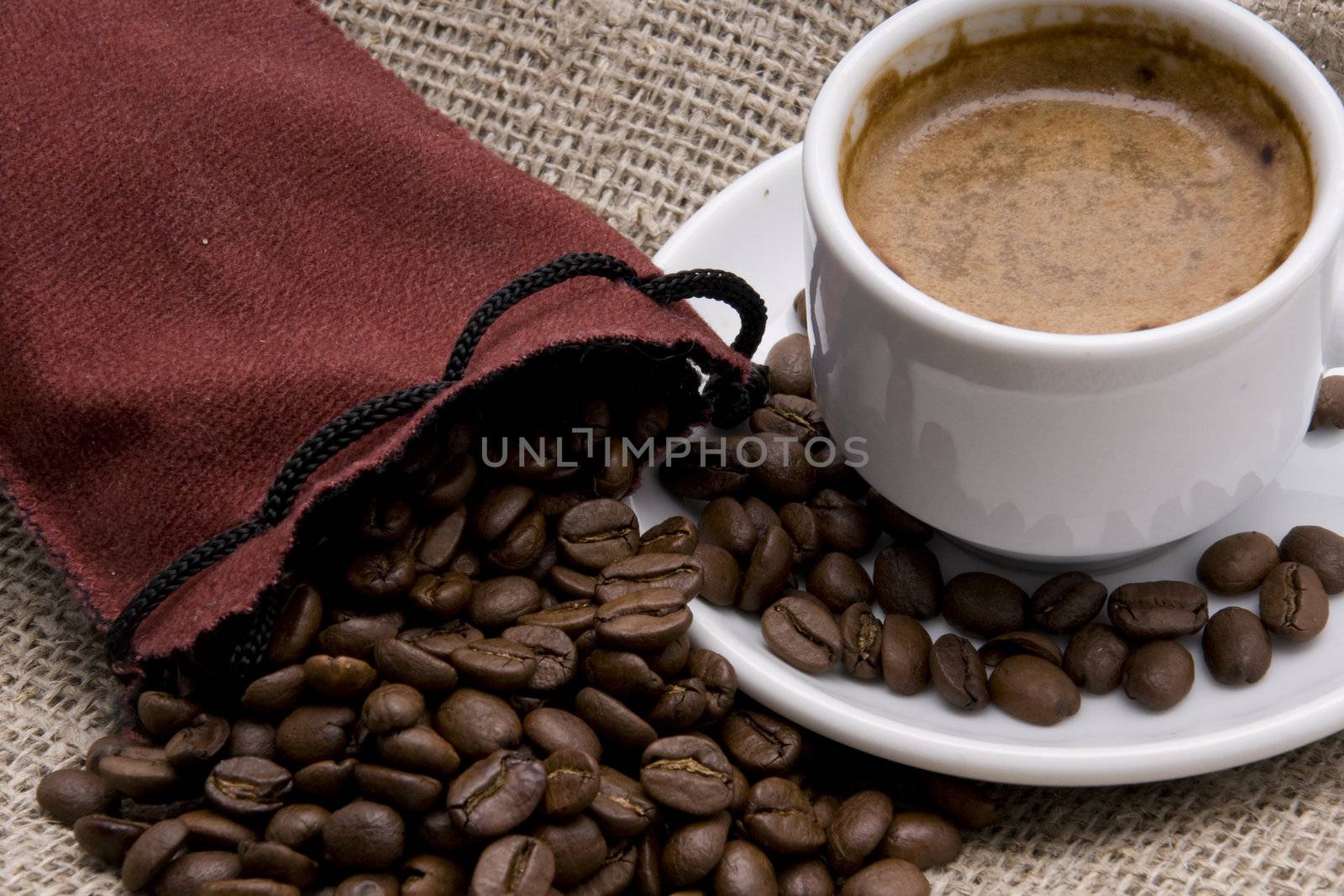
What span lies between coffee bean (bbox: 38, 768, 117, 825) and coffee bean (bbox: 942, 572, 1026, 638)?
79 cm

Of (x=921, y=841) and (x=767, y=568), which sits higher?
(x=767, y=568)

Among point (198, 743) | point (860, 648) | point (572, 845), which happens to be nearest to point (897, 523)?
point (860, 648)

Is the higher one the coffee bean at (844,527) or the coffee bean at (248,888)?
the coffee bean at (844,527)

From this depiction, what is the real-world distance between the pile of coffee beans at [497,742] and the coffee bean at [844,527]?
0.06 metres

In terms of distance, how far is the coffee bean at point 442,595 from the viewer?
1.28 metres

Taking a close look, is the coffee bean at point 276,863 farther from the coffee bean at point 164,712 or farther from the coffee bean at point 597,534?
the coffee bean at point 597,534

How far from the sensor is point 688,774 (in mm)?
1222

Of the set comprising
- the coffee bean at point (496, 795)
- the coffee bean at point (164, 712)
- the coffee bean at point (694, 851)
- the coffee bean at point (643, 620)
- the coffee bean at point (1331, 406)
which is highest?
the coffee bean at point (1331, 406)

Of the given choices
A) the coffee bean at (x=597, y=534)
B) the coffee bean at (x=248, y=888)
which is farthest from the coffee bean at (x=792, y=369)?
the coffee bean at (x=248, y=888)

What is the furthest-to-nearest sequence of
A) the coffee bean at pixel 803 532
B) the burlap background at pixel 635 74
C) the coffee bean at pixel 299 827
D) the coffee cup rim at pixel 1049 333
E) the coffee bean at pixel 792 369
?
the burlap background at pixel 635 74 < the coffee bean at pixel 792 369 < the coffee bean at pixel 803 532 < the coffee bean at pixel 299 827 < the coffee cup rim at pixel 1049 333

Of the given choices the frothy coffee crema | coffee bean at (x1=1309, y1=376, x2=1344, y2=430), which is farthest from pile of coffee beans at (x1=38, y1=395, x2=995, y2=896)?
coffee bean at (x1=1309, y1=376, x2=1344, y2=430)

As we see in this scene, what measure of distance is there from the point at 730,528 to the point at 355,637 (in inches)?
14.6

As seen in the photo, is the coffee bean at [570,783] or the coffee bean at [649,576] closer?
the coffee bean at [570,783]

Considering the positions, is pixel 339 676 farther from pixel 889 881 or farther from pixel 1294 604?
pixel 1294 604
